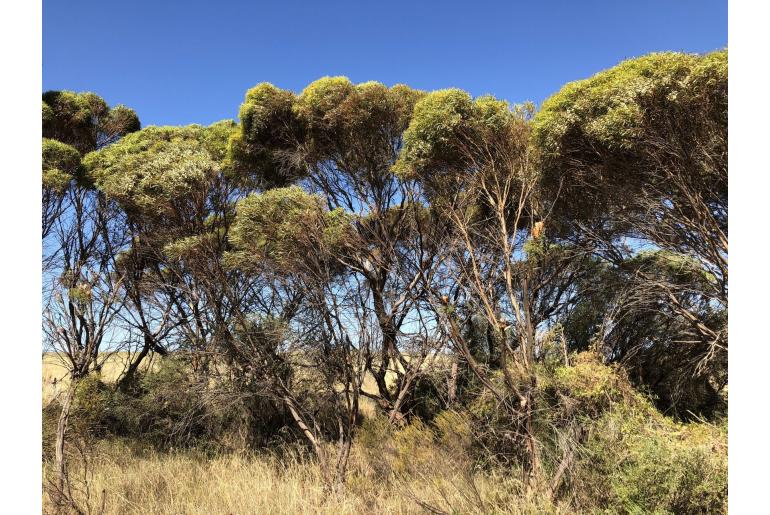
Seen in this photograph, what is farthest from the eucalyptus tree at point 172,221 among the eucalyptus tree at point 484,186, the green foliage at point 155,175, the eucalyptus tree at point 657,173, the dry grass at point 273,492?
the eucalyptus tree at point 657,173

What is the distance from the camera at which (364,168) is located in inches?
356

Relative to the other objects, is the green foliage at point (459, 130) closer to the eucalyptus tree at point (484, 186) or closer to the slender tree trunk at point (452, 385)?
the eucalyptus tree at point (484, 186)

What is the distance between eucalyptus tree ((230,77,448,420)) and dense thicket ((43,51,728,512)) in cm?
5

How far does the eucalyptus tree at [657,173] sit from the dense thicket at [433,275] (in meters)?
0.03

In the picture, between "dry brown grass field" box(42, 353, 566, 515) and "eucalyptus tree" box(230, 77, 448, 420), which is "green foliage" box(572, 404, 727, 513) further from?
"eucalyptus tree" box(230, 77, 448, 420)

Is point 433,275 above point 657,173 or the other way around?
the other way around

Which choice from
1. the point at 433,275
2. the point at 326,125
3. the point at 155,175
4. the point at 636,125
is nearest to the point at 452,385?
the point at 433,275

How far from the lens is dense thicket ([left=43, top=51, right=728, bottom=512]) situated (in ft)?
18.1

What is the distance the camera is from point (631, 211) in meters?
6.56

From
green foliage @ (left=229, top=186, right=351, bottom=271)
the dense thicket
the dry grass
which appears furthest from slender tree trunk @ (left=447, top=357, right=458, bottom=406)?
green foliage @ (left=229, top=186, right=351, bottom=271)

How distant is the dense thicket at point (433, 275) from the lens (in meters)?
5.51

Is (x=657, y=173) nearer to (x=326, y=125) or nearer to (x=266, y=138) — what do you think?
(x=326, y=125)

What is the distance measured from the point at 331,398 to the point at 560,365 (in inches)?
135

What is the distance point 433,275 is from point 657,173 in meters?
3.43
